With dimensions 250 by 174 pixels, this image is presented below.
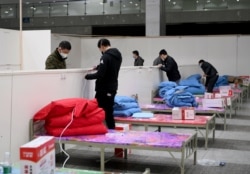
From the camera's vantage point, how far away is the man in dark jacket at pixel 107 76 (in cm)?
528

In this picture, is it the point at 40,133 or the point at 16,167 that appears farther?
the point at 40,133

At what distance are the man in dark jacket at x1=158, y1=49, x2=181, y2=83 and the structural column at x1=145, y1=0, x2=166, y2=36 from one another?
5.88m

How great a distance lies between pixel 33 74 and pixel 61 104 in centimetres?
46

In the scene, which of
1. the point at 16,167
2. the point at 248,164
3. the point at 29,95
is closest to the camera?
the point at 16,167

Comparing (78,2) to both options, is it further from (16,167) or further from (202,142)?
(16,167)

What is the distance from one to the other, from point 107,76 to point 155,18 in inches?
404

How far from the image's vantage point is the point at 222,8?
15891 mm

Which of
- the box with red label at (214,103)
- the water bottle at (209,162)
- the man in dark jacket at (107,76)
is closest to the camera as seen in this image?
the water bottle at (209,162)

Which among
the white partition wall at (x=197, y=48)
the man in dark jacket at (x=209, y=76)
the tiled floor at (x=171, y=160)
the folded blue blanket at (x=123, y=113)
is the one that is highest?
the white partition wall at (x=197, y=48)

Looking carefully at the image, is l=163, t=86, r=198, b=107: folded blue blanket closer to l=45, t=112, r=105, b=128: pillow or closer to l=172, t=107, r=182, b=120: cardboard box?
l=172, t=107, r=182, b=120: cardboard box

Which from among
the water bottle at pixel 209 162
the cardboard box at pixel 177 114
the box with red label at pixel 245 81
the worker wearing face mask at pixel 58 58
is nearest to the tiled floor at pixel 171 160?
the water bottle at pixel 209 162

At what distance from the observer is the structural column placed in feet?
50.0

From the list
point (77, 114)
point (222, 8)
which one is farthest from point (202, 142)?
point (222, 8)

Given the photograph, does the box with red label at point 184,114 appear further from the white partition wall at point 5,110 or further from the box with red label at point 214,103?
the white partition wall at point 5,110
